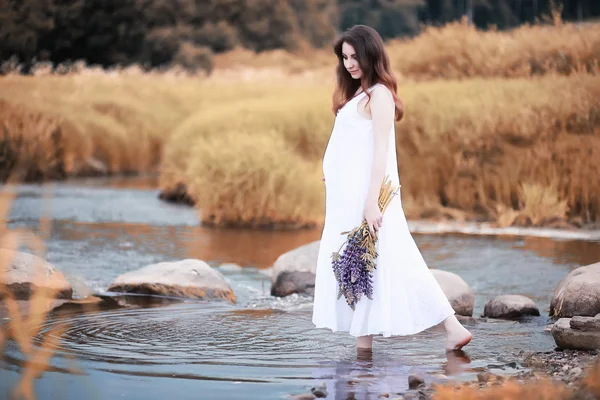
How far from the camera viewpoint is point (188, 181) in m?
13.4

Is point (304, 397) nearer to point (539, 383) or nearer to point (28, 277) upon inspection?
point (539, 383)

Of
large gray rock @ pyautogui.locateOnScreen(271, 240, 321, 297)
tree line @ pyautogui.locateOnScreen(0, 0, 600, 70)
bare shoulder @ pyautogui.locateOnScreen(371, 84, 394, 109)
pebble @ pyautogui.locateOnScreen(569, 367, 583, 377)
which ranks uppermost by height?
tree line @ pyautogui.locateOnScreen(0, 0, 600, 70)

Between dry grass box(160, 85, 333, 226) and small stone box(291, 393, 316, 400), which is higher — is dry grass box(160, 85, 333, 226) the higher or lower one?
the higher one

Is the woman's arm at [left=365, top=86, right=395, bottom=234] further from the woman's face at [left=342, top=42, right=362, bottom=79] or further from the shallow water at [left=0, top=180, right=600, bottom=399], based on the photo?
the shallow water at [left=0, top=180, right=600, bottom=399]

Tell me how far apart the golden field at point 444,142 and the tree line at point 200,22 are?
7.51m

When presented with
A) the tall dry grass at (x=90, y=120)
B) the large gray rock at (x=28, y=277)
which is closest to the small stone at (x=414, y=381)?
the large gray rock at (x=28, y=277)

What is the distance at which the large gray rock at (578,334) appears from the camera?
17.3ft

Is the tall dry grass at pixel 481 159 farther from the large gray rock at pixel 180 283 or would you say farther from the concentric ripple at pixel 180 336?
the concentric ripple at pixel 180 336

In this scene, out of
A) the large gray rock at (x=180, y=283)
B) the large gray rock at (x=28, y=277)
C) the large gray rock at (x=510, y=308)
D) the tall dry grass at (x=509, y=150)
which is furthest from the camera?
the tall dry grass at (x=509, y=150)

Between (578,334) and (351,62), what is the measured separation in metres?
1.74

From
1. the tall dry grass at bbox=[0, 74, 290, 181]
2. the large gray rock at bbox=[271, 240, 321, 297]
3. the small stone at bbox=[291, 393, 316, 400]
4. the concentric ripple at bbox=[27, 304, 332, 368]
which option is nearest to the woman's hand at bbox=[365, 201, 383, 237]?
the concentric ripple at bbox=[27, 304, 332, 368]

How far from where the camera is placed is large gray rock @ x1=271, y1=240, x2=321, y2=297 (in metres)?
7.53

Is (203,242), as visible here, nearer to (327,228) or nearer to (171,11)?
(327,228)

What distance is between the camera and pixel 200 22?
40312mm
